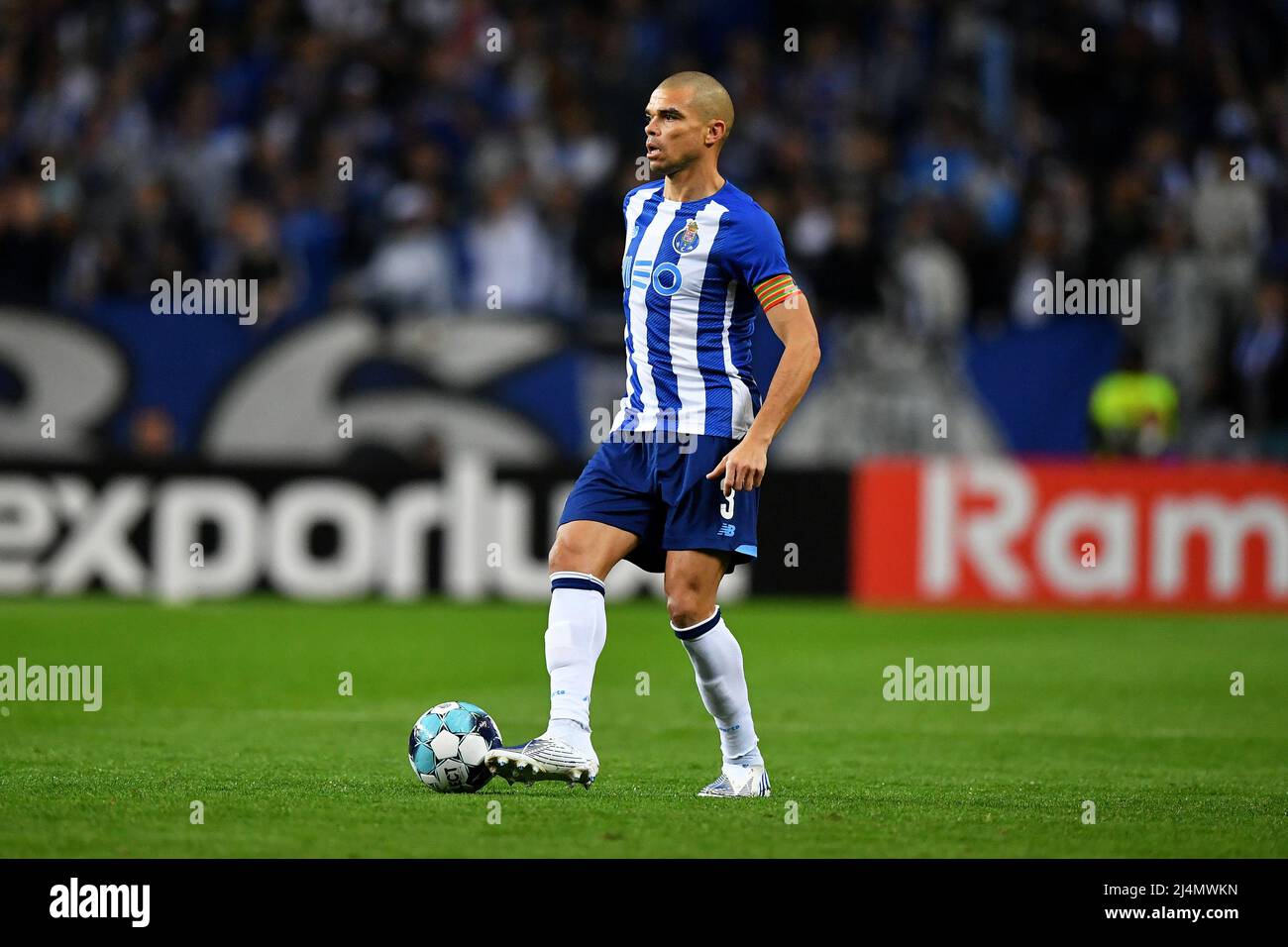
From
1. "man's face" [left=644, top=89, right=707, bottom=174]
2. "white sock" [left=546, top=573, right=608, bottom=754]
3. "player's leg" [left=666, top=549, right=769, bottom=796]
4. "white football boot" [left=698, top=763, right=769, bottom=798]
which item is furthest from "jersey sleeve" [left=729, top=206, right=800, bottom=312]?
"white football boot" [left=698, top=763, right=769, bottom=798]

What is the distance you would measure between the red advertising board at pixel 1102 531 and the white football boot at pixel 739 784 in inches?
360

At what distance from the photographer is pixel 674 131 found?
7.10 metres

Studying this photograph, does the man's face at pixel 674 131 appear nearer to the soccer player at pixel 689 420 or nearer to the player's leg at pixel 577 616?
the soccer player at pixel 689 420

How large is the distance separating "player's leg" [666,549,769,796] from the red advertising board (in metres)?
9.14

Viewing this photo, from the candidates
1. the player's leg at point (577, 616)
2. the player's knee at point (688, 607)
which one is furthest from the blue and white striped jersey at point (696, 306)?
the player's knee at point (688, 607)

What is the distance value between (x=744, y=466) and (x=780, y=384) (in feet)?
1.00

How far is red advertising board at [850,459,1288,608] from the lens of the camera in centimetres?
1617

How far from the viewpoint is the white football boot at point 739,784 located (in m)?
7.20

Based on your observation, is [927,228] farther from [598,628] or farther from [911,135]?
[598,628]

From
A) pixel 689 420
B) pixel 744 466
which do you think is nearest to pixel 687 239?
pixel 689 420

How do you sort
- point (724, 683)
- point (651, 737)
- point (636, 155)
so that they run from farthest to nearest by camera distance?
point (636, 155)
point (651, 737)
point (724, 683)

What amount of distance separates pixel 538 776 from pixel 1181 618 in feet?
33.9

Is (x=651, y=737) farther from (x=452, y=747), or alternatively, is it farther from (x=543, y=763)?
(x=543, y=763)
